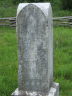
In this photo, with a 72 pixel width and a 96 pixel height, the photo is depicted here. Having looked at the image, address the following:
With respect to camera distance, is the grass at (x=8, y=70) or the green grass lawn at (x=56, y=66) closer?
the grass at (x=8, y=70)

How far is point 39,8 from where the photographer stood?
2285 mm

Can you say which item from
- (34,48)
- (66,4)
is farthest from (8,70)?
(66,4)

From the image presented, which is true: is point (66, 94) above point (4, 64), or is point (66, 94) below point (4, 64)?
below

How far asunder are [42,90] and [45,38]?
0.75 meters

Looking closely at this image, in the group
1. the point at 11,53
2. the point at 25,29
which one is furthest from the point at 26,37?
the point at 11,53

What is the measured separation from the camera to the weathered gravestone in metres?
2.32

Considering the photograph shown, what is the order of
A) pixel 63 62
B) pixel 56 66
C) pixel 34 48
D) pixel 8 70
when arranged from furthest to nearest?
pixel 63 62, pixel 56 66, pixel 8 70, pixel 34 48

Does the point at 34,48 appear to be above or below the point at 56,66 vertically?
above

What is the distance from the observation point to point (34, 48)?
2.41m

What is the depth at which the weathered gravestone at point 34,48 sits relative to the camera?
2316 mm

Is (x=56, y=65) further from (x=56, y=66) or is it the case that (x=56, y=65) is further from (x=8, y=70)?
(x=8, y=70)

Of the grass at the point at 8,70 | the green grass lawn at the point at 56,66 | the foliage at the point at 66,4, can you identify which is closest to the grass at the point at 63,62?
the green grass lawn at the point at 56,66

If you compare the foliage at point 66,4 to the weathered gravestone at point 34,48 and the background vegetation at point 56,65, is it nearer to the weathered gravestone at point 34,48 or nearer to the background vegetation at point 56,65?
the background vegetation at point 56,65

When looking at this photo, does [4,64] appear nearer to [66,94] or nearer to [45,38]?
[66,94]
